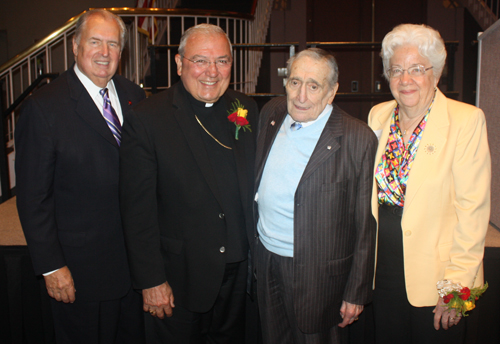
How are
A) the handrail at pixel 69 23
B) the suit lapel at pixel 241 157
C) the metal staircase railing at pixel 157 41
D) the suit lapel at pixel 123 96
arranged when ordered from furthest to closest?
the metal staircase railing at pixel 157 41, the handrail at pixel 69 23, the suit lapel at pixel 123 96, the suit lapel at pixel 241 157

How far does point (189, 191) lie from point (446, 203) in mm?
1165

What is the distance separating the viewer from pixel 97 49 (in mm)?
2000

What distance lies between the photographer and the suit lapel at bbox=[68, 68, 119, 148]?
1911 mm

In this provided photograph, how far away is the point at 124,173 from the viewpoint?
1.81m

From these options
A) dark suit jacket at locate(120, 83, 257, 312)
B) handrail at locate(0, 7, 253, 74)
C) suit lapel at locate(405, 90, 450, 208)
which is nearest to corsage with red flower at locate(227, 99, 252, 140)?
dark suit jacket at locate(120, 83, 257, 312)

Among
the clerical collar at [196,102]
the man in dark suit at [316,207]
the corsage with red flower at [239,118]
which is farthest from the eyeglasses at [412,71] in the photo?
the clerical collar at [196,102]

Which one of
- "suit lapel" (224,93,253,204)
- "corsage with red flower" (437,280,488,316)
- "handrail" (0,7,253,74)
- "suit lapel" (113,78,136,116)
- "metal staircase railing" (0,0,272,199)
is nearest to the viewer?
"corsage with red flower" (437,280,488,316)

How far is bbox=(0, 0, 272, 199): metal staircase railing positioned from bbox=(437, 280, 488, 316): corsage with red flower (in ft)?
12.7

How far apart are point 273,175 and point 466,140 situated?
854 millimetres

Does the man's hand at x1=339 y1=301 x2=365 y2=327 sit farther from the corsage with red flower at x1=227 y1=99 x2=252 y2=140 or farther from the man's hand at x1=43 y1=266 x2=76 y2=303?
the man's hand at x1=43 y1=266 x2=76 y2=303

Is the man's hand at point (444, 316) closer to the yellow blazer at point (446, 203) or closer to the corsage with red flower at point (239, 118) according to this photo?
the yellow blazer at point (446, 203)

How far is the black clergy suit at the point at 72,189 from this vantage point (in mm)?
1814

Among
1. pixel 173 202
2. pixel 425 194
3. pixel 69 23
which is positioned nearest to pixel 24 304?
pixel 173 202

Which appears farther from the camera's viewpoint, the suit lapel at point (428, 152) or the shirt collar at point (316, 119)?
the shirt collar at point (316, 119)
